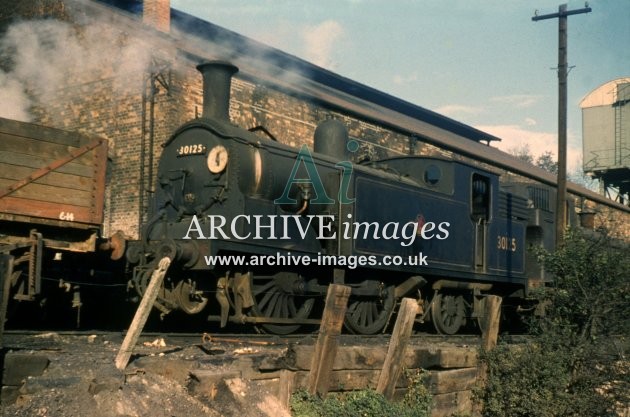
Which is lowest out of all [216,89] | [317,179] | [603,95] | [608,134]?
[317,179]

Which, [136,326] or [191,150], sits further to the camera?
[191,150]

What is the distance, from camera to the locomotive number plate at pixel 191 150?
10.0m

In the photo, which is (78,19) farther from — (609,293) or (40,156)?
(609,293)

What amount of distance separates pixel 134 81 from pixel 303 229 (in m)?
8.11

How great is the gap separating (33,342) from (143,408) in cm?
249

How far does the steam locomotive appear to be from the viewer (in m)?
9.26

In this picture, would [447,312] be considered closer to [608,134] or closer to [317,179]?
[317,179]

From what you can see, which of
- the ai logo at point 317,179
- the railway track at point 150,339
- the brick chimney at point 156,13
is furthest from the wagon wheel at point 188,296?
the brick chimney at point 156,13

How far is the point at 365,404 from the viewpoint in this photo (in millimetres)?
7055

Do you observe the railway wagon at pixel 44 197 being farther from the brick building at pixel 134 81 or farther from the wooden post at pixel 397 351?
the brick building at pixel 134 81

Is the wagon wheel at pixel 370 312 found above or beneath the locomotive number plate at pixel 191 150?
beneath

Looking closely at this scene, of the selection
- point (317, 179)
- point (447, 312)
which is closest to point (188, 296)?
point (317, 179)

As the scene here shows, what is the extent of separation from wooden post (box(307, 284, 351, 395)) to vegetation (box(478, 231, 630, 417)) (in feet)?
10.1

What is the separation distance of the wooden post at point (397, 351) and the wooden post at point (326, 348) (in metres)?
→ 0.91
